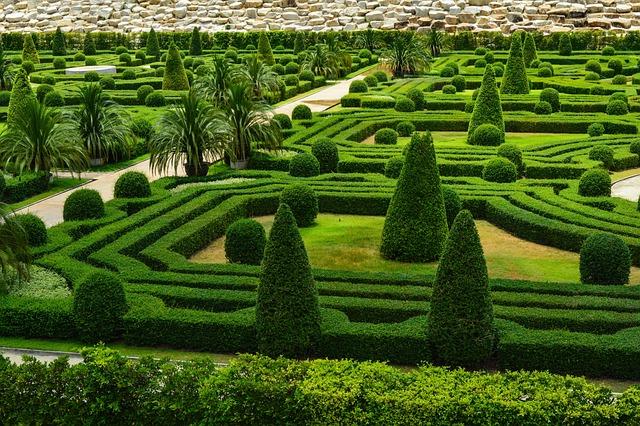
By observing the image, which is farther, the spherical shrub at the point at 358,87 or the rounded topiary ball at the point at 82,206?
the spherical shrub at the point at 358,87

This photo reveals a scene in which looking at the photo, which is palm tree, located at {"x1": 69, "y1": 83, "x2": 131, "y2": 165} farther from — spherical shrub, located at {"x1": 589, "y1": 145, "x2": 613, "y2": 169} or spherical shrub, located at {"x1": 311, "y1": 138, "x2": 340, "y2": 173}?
spherical shrub, located at {"x1": 589, "y1": 145, "x2": 613, "y2": 169}

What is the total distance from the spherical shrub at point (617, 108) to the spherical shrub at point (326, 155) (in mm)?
12070

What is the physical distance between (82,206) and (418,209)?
259 inches

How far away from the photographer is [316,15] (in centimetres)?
6631

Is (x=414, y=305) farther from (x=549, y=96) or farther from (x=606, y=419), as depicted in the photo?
(x=549, y=96)

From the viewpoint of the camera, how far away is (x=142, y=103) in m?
36.6

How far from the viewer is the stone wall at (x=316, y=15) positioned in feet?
203

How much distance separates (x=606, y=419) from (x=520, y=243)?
872 centimetres

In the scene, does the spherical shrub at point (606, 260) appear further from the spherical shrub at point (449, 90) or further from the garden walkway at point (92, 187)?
the spherical shrub at point (449, 90)

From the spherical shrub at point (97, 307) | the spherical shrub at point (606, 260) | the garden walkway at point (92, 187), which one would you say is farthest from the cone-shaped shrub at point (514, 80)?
the spherical shrub at point (97, 307)

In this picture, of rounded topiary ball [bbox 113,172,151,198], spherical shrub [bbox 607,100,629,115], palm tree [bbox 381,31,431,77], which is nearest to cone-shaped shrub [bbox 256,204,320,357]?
rounded topiary ball [bbox 113,172,151,198]

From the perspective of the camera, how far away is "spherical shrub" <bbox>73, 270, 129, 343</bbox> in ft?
45.4

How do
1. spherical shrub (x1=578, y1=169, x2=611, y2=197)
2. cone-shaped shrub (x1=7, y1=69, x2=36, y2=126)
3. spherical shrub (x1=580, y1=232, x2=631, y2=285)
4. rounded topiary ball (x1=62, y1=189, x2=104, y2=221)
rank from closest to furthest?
spherical shrub (x1=580, y1=232, x2=631, y2=285) → rounded topiary ball (x1=62, y1=189, x2=104, y2=221) → spherical shrub (x1=578, y1=169, x2=611, y2=197) → cone-shaped shrub (x1=7, y1=69, x2=36, y2=126)

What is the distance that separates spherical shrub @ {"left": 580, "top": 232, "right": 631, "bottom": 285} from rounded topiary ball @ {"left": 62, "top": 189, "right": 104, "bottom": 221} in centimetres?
919
